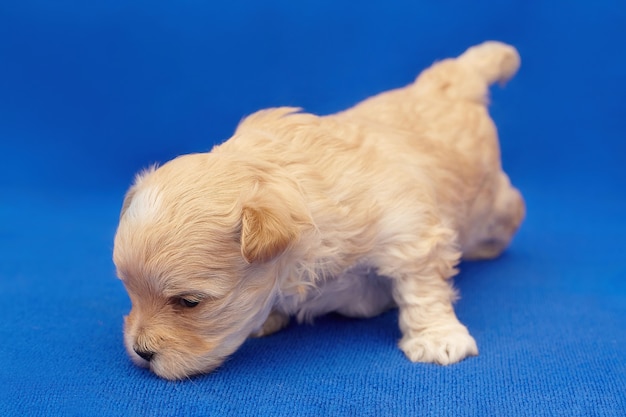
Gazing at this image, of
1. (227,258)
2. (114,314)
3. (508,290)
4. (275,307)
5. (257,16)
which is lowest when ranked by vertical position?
(508,290)

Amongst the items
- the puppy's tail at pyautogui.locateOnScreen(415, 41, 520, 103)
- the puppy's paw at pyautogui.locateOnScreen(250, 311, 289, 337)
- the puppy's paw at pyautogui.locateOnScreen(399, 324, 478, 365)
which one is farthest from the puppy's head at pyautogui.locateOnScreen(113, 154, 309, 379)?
the puppy's tail at pyautogui.locateOnScreen(415, 41, 520, 103)

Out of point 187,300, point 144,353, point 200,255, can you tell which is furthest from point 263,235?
point 144,353

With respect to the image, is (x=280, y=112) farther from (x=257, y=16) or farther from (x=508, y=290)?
(x=257, y=16)

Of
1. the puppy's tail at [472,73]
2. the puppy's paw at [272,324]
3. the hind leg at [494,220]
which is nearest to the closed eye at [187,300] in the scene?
the puppy's paw at [272,324]

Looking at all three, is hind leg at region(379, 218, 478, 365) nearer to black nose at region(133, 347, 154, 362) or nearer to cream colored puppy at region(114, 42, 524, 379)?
cream colored puppy at region(114, 42, 524, 379)

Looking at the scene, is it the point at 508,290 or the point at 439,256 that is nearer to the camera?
the point at 439,256

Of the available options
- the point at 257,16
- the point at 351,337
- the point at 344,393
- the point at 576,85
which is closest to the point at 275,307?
the point at 351,337
